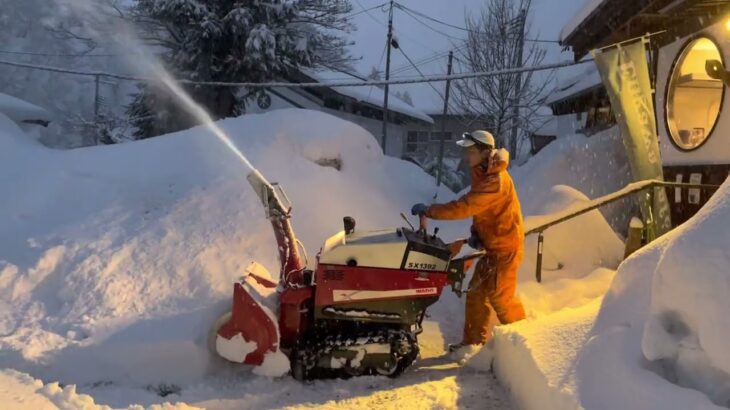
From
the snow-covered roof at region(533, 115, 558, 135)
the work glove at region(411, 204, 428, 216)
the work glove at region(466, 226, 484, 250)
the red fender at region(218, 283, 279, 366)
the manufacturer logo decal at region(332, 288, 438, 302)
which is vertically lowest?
the red fender at region(218, 283, 279, 366)

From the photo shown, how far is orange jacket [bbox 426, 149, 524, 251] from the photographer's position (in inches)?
201

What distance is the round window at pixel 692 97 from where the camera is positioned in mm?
8109

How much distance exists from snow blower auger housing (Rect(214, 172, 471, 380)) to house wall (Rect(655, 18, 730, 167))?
4115mm

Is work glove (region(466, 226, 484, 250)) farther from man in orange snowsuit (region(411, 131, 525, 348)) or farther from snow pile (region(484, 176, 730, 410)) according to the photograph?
snow pile (region(484, 176, 730, 410))

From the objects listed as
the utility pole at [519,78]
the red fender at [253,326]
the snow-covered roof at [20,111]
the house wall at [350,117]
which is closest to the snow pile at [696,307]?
the red fender at [253,326]

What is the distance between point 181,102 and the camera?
1947 cm

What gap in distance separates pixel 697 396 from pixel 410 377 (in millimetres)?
2574

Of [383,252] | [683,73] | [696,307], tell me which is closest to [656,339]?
[696,307]

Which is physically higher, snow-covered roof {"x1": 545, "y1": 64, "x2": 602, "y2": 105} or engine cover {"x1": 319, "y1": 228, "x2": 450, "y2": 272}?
snow-covered roof {"x1": 545, "y1": 64, "x2": 602, "y2": 105}

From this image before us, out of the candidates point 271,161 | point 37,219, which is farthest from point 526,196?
point 37,219

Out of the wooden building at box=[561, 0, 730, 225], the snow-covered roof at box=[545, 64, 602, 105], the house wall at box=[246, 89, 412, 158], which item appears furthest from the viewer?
the house wall at box=[246, 89, 412, 158]

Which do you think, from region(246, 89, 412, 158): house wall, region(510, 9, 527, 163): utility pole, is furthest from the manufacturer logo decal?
region(510, 9, 527, 163): utility pole

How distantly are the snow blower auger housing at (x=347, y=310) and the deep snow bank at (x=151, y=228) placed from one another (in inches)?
27.5

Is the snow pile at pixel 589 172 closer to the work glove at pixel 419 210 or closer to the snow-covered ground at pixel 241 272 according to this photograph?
the snow-covered ground at pixel 241 272
